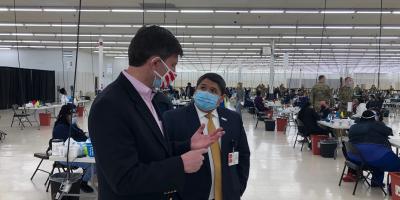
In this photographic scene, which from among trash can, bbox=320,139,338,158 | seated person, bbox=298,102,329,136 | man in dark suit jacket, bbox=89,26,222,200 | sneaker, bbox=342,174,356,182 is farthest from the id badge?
seated person, bbox=298,102,329,136

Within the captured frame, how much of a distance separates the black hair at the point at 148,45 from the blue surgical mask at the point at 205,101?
41.1 inches

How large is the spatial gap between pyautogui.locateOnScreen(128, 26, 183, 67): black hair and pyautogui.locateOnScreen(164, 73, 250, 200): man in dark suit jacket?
76 centimetres

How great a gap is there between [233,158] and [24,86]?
21.8 metres

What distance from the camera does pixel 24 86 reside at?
21344 mm

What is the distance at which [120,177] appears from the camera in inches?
44.5

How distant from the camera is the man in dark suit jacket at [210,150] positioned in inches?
81.7

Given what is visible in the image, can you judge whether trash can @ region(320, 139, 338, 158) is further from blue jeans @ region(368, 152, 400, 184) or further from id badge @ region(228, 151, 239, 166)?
id badge @ region(228, 151, 239, 166)

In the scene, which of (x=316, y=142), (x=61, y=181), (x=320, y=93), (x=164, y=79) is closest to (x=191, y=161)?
(x=164, y=79)

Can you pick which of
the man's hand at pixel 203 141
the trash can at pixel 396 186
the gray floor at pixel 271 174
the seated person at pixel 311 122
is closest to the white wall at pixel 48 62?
the gray floor at pixel 271 174

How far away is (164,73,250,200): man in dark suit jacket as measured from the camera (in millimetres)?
2075

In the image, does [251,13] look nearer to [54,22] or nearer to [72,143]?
[54,22]

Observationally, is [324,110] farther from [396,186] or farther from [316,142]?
[396,186]

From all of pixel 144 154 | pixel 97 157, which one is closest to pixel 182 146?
pixel 144 154

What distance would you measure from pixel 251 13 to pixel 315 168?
773 centimetres
